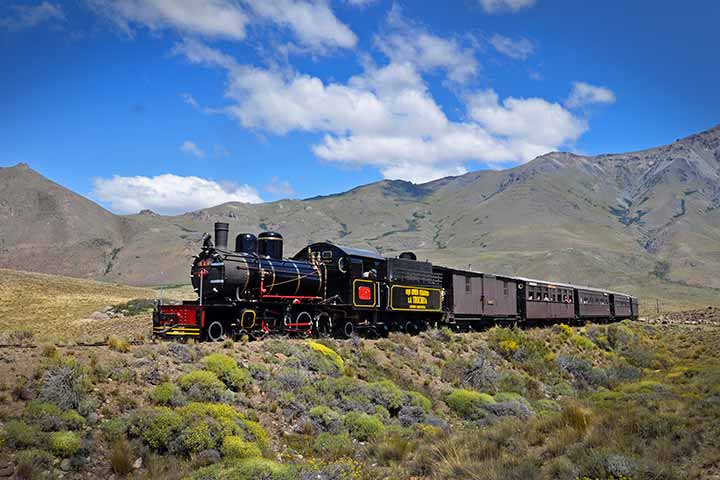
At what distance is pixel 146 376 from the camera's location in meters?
14.4

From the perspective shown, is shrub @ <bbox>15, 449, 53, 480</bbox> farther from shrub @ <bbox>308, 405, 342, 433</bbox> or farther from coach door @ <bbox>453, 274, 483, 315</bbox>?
coach door @ <bbox>453, 274, 483, 315</bbox>

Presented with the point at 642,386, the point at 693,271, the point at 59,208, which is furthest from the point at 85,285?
the point at 693,271

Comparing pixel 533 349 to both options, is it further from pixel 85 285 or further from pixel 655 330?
pixel 85 285

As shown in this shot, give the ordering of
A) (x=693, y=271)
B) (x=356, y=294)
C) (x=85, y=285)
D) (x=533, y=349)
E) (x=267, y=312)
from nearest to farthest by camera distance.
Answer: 1. (x=267, y=312)
2. (x=356, y=294)
3. (x=533, y=349)
4. (x=85, y=285)
5. (x=693, y=271)

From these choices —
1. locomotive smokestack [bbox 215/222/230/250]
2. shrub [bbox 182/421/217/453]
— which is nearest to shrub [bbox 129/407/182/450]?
shrub [bbox 182/421/217/453]

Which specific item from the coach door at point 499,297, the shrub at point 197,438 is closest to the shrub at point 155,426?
the shrub at point 197,438

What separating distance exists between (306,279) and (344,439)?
28.5 ft

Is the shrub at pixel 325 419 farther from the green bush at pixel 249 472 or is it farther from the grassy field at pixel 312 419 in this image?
the green bush at pixel 249 472

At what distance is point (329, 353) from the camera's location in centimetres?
2028

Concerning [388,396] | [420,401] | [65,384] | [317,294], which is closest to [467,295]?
[317,294]

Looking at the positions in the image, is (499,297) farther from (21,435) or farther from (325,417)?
(21,435)

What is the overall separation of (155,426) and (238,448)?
1.87 m

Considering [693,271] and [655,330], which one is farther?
[693,271]

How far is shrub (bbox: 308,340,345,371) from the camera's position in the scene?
19812mm
